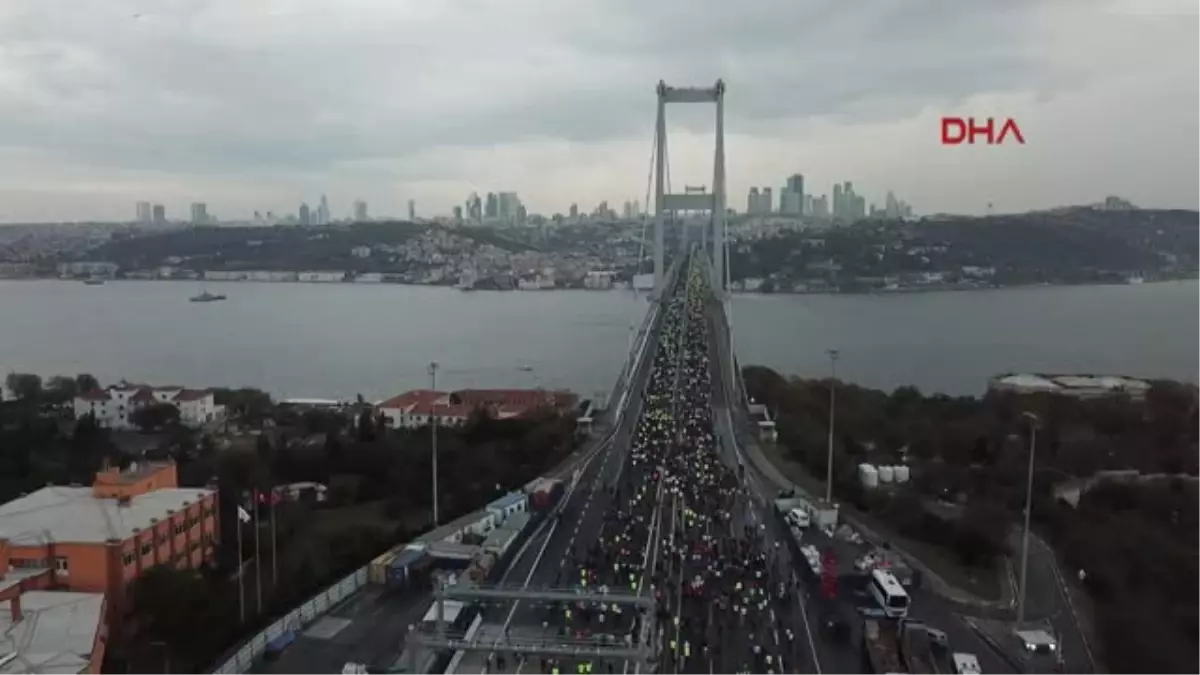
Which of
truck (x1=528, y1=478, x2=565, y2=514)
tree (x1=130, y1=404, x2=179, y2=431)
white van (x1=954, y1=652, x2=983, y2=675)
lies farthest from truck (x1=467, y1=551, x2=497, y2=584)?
tree (x1=130, y1=404, x2=179, y2=431)

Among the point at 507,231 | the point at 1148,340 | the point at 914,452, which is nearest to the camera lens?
the point at 914,452

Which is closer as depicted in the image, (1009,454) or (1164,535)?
(1164,535)

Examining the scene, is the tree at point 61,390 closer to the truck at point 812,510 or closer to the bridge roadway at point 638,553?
the bridge roadway at point 638,553

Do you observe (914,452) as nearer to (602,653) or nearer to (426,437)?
(426,437)

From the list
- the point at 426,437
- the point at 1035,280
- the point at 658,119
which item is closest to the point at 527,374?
the point at 658,119

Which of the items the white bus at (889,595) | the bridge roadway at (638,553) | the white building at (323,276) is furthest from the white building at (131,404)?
the white building at (323,276)

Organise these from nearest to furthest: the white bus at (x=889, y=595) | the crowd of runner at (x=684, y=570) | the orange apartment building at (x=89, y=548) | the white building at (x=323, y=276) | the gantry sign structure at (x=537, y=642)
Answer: the gantry sign structure at (x=537, y=642)
the crowd of runner at (x=684, y=570)
the orange apartment building at (x=89, y=548)
the white bus at (x=889, y=595)
the white building at (x=323, y=276)

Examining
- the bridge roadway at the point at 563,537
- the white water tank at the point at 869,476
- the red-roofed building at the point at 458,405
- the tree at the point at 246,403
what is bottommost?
the tree at the point at 246,403
